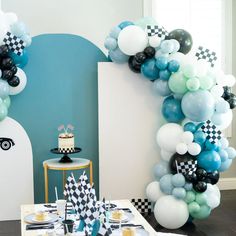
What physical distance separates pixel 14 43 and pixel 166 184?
1.91 metres

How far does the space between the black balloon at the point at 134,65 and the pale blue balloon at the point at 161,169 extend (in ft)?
3.06

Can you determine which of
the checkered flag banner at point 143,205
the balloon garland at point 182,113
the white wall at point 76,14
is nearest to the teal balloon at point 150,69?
the balloon garland at point 182,113

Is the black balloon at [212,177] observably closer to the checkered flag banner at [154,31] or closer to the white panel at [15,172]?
the checkered flag banner at [154,31]

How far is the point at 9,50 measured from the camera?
4.14m

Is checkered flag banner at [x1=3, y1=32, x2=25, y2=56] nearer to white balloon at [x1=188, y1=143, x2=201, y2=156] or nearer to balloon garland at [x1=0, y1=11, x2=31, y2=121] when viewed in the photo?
balloon garland at [x1=0, y1=11, x2=31, y2=121]

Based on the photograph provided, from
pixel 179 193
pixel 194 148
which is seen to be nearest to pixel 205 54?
pixel 194 148

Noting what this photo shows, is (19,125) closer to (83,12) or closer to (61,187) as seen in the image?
(61,187)

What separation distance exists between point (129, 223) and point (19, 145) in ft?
6.31

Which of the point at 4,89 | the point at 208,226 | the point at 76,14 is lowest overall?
the point at 208,226

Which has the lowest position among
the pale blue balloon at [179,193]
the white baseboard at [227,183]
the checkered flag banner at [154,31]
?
the white baseboard at [227,183]

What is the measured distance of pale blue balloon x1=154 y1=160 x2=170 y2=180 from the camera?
14.0 feet

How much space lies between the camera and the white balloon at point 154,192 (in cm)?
427

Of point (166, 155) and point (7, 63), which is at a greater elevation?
point (7, 63)

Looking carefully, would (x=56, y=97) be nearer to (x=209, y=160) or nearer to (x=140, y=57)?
(x=140, y=57)
